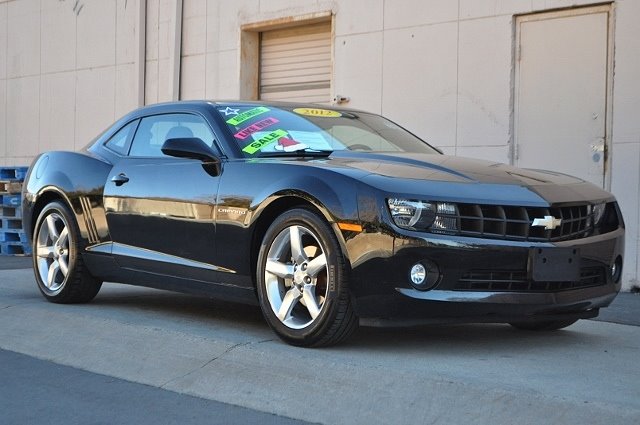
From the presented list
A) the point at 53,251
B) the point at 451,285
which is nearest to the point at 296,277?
the point at 451,285

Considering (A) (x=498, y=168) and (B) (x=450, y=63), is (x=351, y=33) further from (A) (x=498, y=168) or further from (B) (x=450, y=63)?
(A) (x=498, y=168)

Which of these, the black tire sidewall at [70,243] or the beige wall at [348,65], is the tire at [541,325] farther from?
the beige wall at [348,65]

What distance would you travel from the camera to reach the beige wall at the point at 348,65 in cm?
994

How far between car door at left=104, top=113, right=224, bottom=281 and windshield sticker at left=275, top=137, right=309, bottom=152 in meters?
0.39

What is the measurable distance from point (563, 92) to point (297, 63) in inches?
167

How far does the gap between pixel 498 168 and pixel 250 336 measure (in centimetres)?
164

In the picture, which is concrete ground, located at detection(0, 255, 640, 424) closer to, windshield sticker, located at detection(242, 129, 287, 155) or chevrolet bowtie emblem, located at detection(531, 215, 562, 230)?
chevrolet bowtie emblem, located at detection(531, 215, 562, 230)

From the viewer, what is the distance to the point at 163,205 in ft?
21.1

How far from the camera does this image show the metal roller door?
1324cm

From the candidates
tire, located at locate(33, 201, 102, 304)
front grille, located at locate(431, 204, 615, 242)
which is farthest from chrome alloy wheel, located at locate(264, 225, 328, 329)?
tire, located at locate(33, 201, 102, 304)

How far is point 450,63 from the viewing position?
11.4 meters

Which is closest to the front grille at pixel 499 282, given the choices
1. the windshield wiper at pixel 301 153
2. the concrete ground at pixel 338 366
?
the concrete ground at pixel 338 366

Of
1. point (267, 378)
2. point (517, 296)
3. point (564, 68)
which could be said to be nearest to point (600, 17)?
point (564, 68)

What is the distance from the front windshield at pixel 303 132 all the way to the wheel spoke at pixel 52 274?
5.99 feet
